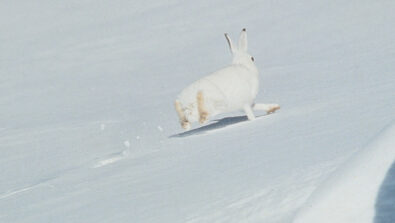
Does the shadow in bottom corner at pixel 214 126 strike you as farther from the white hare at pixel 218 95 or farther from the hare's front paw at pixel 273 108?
the white hare at pixel 218 95

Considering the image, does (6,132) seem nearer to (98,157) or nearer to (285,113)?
(98,157)

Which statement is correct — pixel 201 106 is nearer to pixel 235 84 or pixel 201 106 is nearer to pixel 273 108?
pixel 235 84

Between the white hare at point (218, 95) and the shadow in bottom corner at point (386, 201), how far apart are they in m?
3.12

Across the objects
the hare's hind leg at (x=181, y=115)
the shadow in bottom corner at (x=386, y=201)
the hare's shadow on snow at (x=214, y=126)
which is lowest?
the shadow in bottom corner at (x=386, y=201)

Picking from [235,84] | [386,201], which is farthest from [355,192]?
[235,84]

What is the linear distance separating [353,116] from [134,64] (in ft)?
33.0

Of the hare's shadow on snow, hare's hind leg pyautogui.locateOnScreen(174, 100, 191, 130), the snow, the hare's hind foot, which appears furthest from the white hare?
the snow

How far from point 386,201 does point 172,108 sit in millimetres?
7000

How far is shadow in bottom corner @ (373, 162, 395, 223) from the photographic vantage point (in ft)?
7.47

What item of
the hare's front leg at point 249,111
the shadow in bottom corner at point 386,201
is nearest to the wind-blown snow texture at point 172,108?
the shadow in bottom corner at point 386,201

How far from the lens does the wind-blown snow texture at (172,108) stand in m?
3.68

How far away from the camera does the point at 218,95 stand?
5770 mm

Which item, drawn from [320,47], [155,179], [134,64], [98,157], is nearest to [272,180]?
[155,179]

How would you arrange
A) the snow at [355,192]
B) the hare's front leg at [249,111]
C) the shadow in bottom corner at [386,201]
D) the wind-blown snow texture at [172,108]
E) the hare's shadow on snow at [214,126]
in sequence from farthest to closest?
the hare's shadow on snow at [214,126]
the hare's front leg at [249,111]
the wind-blown snow texture at [172,108]
the snow at [355,192]
the shadow in bottom corner at [386,201]
